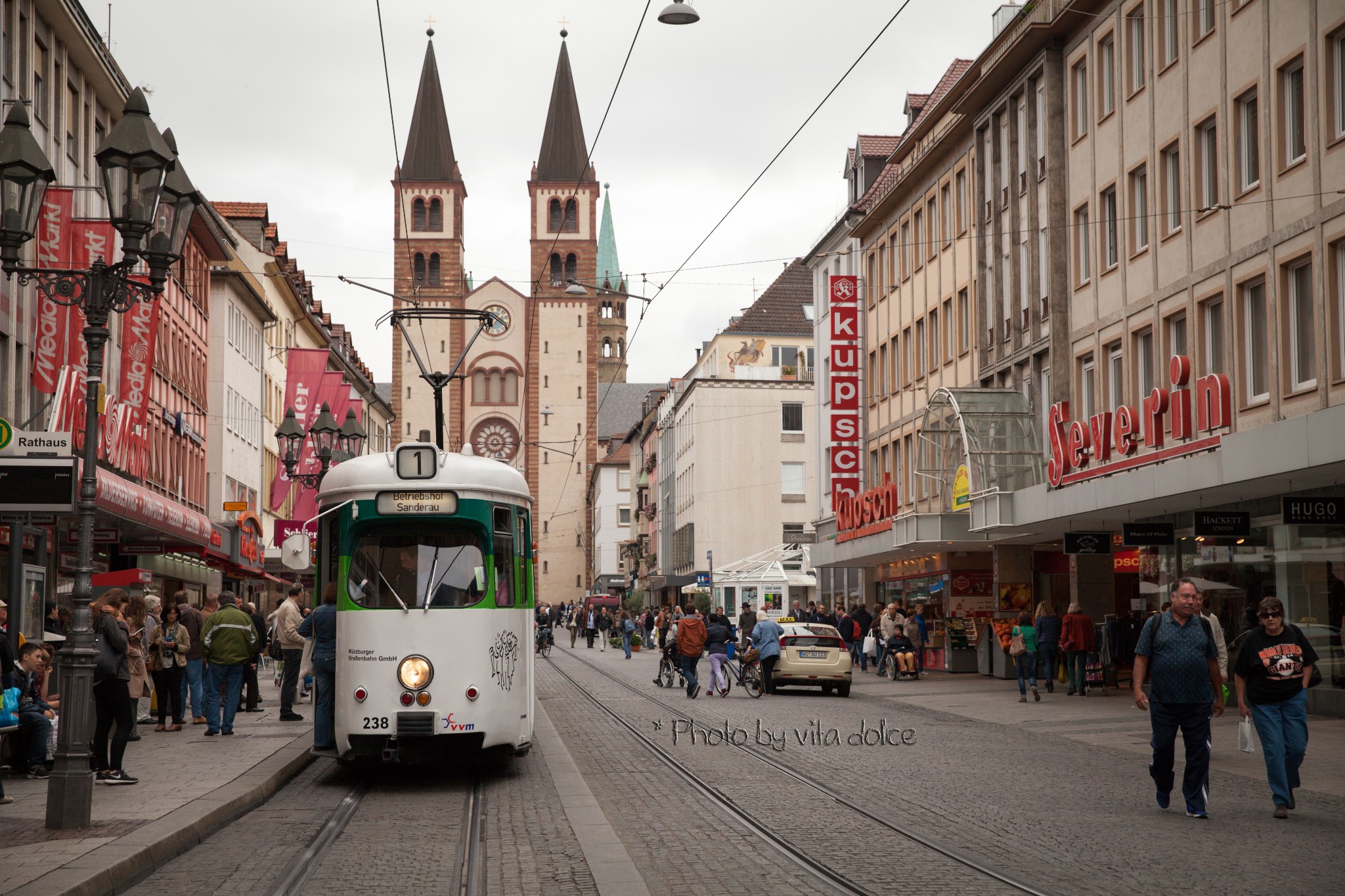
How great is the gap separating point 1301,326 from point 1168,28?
6.55 meters

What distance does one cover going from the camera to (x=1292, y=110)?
72.4 feet

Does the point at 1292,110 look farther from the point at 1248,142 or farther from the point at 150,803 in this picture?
the point at 150,803

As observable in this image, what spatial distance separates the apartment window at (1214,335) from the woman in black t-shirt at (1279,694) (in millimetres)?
13754

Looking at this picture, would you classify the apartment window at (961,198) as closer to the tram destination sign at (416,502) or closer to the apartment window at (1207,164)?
the apartment window at (1207,164)

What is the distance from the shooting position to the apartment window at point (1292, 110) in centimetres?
2186

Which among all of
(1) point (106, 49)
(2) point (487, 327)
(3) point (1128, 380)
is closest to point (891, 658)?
(3) point (1128, 380)

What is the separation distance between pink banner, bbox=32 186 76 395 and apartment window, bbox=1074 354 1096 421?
58.7ft

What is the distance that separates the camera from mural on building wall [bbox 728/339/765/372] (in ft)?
251

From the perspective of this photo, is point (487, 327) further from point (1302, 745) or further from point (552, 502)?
point (552, 502)

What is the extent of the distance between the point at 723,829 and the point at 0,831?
14.9 feet

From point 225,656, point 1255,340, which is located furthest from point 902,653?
point 225,656

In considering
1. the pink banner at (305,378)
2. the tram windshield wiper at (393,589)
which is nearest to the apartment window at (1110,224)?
the tram windshield wiper at (393,589)

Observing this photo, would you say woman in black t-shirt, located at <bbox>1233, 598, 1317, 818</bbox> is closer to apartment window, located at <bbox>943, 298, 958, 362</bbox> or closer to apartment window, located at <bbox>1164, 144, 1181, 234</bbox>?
apartment window, located at <bbox>1164, 144, 1181, 234</bbox>

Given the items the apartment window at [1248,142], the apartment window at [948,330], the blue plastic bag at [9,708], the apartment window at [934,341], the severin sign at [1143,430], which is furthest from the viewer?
the apartment window at [934,341]
